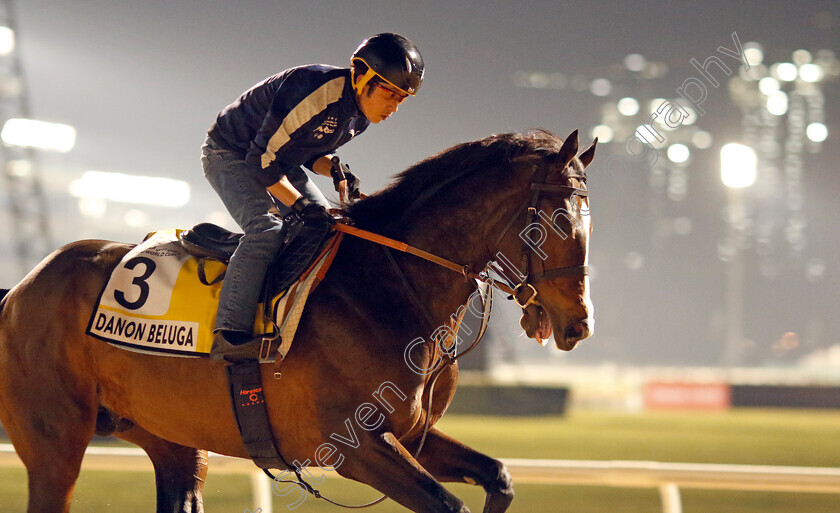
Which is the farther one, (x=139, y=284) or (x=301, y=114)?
(x=139, y=284)

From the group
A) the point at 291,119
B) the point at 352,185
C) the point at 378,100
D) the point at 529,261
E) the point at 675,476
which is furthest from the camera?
the point at 675,476

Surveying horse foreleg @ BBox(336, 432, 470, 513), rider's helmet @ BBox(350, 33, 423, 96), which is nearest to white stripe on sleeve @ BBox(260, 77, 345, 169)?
rider's helmet @ BBox(350, 33, 423, 96)

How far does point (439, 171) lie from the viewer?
3338mm

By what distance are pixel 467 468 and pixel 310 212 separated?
3.67ft

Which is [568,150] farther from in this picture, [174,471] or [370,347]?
[174,471]

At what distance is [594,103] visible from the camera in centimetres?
7300

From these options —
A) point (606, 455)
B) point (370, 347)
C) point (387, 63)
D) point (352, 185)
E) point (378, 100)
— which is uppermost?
point (387, 63)

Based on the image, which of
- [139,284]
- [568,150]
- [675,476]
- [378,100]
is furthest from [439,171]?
[675,476]

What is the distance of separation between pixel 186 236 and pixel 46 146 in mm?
29337

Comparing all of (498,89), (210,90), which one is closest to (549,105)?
(498,89)

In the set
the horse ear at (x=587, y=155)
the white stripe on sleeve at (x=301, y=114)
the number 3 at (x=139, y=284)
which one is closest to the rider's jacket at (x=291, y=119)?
the white stripe on sleeve at (x=301, y=114)

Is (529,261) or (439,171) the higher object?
(439,171)

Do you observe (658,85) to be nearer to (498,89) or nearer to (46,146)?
(498,89)

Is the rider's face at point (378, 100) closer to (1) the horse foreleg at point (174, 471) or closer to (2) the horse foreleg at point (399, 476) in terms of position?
(2) the horse foreleg at point (399, 476)
